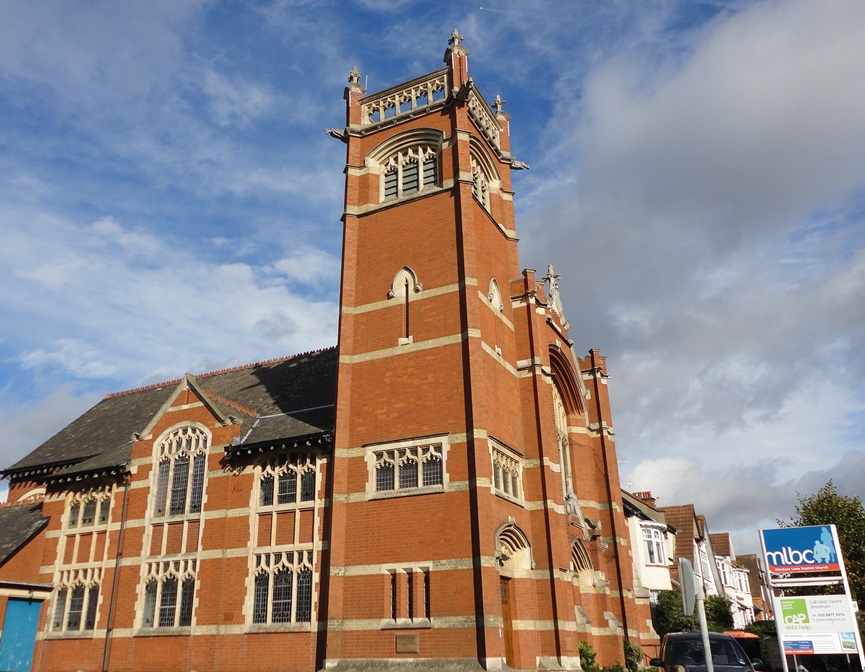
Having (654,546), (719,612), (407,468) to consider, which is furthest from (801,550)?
(719,612)

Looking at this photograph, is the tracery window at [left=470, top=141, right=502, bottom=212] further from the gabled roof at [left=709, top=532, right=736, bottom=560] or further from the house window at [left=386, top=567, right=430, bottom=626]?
the gabled roof at [left=709, top=532, right=736, bottom=560]

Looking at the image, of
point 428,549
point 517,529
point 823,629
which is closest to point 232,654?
point 428,549

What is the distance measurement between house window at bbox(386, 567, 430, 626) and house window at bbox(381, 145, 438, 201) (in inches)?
508

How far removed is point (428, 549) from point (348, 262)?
33.5ft

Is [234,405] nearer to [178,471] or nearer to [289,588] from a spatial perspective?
[178,471]

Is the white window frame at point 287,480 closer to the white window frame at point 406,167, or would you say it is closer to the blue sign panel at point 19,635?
the blue sign panel at point 19,635

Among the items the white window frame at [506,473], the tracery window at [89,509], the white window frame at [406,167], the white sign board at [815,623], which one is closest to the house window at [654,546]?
the white window frame at [506,473]

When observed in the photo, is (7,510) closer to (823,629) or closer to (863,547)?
(823,629)

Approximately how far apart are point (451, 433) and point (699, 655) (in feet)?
27.7

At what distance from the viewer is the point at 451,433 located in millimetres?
20938

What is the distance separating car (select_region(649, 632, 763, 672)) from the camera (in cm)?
1514

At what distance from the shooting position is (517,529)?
2158 centimetres

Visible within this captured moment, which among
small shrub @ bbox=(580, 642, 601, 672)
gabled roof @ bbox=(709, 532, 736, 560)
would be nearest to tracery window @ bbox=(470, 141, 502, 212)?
small shrub @ bbox=(580, 642, 601, 672)

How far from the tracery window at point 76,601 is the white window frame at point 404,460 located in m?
11.0
